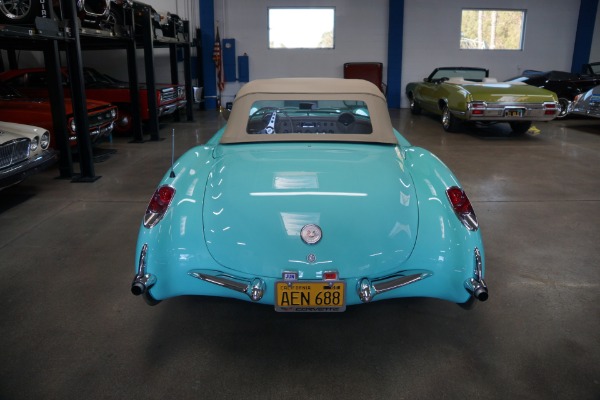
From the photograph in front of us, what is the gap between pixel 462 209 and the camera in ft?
8.99

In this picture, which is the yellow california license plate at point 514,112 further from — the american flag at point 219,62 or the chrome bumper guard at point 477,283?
the american flag at point 219,62

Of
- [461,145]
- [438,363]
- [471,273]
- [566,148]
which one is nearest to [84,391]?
[438,363]

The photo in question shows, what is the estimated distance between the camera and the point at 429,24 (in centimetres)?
1597

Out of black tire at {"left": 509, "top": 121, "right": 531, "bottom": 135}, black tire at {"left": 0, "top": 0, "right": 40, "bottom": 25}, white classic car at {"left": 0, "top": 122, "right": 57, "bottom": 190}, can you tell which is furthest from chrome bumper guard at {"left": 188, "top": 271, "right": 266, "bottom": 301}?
black tire at {"left": 509, "top": 121, "right": 531, "bottom": 135}

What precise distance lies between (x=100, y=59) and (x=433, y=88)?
10222mm

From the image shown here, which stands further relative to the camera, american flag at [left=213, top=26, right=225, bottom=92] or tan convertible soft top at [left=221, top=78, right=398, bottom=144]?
american flag at [left=213, top=26, right=225, bottom=92]

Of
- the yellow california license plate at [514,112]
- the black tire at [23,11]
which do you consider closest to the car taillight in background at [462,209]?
the black tire at [23,11]

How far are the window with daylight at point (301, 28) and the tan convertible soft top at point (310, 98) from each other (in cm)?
1289

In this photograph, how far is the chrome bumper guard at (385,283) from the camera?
7.80 ft

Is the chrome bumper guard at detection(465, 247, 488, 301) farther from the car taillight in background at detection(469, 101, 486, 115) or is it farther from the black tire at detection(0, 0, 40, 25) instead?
the car taillight in background at detection(469, 101, 486, 115)

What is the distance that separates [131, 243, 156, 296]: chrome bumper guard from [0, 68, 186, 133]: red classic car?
747 cm

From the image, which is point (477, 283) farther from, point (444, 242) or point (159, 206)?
point (159, 206)

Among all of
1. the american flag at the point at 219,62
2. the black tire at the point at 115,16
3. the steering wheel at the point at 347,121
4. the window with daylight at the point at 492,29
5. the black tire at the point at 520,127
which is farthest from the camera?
the window with daylight at the point at 492,29

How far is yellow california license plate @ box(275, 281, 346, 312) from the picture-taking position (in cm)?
236
